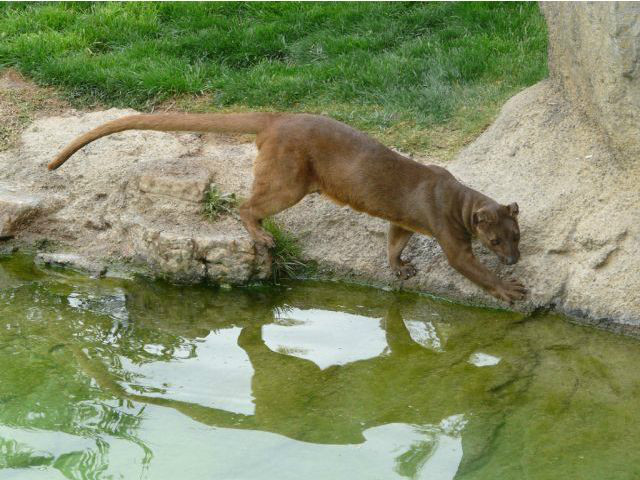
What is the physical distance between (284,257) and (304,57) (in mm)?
3305

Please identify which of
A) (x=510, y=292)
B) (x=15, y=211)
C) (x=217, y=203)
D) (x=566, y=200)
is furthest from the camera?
(x=15, y=211)

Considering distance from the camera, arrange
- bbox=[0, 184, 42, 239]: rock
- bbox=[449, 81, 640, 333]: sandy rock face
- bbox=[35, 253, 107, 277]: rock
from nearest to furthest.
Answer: bbox=[449, 81, 640, 333]: sandy rock face, bbox=[35, 253, 107, 277]: rock, bbox=[0, 184, 42, 239]: rock

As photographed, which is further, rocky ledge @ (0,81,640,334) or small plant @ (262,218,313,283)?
small plant @ (262,218,313,283)

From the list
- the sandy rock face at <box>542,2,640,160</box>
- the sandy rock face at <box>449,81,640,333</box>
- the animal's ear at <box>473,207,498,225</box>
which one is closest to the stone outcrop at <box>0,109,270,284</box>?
the animal's ear at <box>473,207,498,225</box>

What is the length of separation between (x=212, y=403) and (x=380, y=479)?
1111mm

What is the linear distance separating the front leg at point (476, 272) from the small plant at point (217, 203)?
1.57 meters

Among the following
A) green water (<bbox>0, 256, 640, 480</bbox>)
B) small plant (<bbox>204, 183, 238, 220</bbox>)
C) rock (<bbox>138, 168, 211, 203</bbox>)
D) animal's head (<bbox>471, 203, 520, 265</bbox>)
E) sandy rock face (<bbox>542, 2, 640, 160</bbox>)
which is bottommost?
green water (<bbox>0, 256, 640, 480</bbox>)

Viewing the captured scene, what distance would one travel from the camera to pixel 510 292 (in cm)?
641

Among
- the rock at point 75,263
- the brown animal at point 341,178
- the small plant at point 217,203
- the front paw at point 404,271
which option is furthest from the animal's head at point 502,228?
the rock at point 75,263

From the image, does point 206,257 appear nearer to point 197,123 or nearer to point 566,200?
point 197,123

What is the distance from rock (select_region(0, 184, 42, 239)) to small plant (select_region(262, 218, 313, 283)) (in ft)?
5.87

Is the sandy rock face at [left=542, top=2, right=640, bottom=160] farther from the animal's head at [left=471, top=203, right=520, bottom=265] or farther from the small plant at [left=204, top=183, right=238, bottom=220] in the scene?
the small plant at [left=204, top=183, right=238, bottom=220]

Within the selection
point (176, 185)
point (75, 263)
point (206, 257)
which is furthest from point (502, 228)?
point (75, 263)

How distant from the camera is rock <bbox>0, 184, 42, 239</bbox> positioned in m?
7.25
